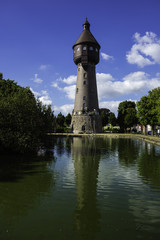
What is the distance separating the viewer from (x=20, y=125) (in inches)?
815

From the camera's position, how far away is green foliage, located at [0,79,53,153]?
1992cm

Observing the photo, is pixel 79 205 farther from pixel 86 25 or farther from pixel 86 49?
pixel 86 25

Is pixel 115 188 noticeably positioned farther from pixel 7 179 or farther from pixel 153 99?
pixel 153 99

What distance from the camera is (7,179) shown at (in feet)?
39.4

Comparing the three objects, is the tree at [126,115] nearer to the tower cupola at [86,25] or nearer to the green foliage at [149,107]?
the green foliage at [149,107]

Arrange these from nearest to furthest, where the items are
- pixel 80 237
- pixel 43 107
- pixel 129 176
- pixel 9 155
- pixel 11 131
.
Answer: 1. pixel 80 237
2. pixel 129 176
3. pixel 11 131
4. pixel 9 155
5. pixel 43 107

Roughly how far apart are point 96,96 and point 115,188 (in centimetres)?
5982

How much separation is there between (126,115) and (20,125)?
182 feet

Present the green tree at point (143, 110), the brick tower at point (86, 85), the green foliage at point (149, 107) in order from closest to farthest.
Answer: the green foliage at point (149, 107), the green tree at point (143, 110), the brick tower at point (86, 85)

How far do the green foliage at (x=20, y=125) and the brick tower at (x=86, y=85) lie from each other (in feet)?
146

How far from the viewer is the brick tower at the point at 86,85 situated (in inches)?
2601

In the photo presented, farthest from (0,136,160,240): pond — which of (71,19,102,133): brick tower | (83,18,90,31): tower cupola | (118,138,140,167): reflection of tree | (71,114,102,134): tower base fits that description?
(83,18,90,31): tower cupola

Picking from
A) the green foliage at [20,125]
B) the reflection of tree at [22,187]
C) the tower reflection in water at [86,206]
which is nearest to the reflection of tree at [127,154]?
the tower reflection in water at [86,206]

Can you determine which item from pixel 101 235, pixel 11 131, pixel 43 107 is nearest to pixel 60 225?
pixel 101 235
